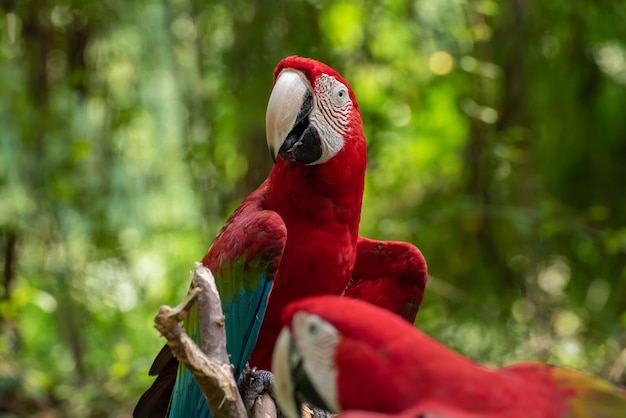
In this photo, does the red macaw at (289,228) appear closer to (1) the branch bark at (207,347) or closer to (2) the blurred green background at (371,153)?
(1) the branch bark at (207,347)

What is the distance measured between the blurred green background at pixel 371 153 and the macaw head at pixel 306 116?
1.35m

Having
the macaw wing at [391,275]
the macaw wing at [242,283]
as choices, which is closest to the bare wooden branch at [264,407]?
the macaw wing at [242,283]

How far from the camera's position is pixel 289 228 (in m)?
1.91

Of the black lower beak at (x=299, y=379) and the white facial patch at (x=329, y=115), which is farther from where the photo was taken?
the white facial patch at (x=329, y=115)

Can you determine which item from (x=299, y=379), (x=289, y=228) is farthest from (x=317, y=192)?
(x=299, y=379)

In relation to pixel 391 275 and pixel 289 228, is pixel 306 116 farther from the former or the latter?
pixel 391 275

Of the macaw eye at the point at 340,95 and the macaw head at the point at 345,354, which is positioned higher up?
the macaw eye at the point at 340,95

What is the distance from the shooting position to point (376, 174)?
13.3ft

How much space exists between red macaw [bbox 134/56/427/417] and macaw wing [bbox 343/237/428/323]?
0.45ft

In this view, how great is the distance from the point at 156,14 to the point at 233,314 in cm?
248

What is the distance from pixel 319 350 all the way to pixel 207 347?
0.89 feet

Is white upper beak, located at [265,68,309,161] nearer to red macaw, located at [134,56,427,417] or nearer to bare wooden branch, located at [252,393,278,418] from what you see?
red macaw, located at [134,56,427,417]

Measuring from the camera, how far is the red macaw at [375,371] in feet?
3.67

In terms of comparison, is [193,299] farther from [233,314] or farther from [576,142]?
[576,142]
